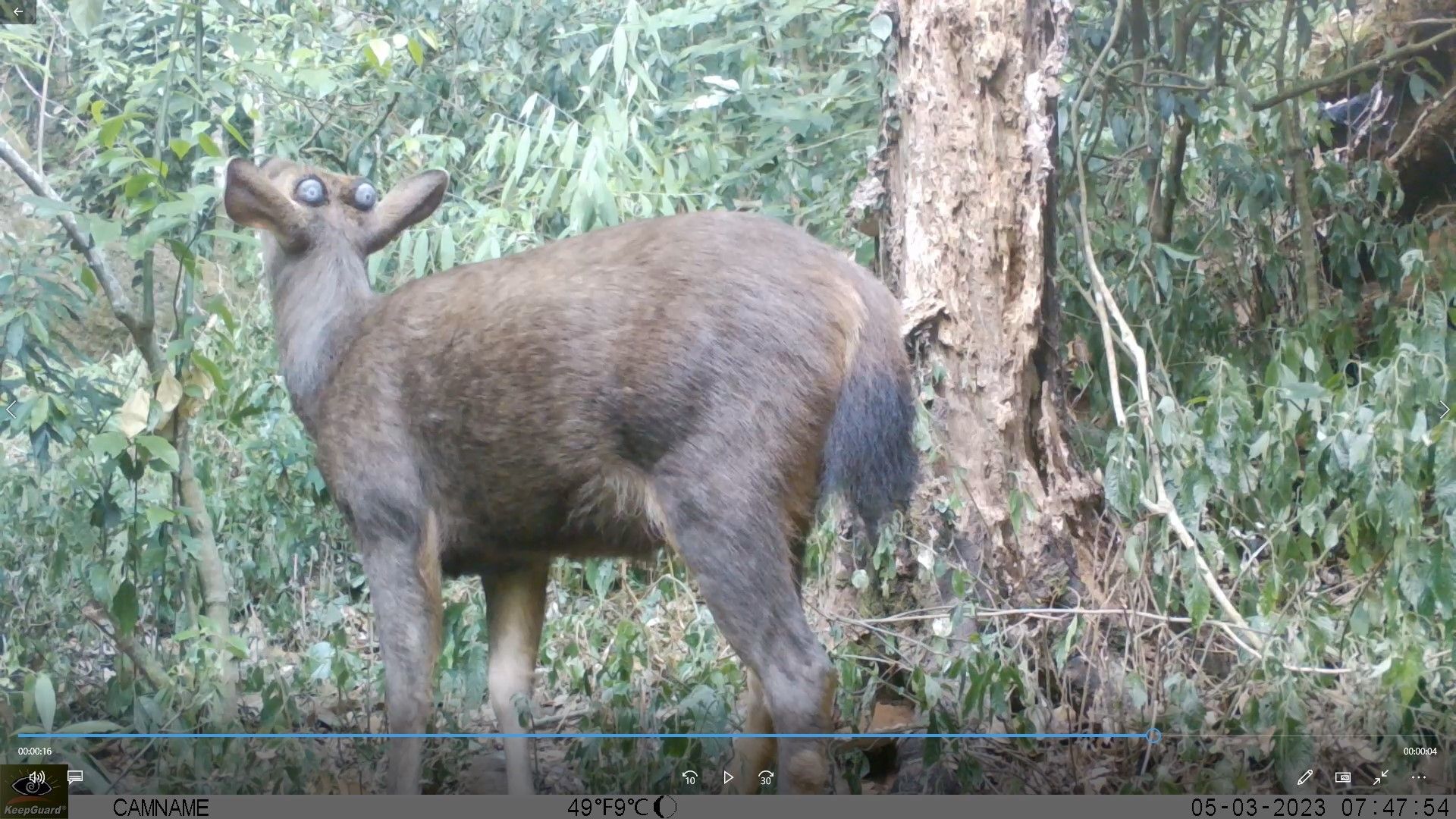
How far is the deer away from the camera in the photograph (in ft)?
10.2

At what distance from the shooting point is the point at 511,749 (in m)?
3.52

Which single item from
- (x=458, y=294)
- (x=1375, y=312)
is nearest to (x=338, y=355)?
(x=458, y=294)

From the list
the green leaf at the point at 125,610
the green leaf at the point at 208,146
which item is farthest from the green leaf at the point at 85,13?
the green leaf at the point at 125,610

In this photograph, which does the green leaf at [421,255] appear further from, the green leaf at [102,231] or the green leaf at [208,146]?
the green leaf at [102,231]

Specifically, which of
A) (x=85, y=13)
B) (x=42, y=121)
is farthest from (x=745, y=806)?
(x=42, y=121)

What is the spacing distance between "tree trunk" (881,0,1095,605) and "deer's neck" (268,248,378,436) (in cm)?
141

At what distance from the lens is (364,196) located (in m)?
3.78

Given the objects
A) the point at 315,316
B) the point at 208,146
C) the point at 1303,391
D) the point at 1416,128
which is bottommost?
the point at 1303,391

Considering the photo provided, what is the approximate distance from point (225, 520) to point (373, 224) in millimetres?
921

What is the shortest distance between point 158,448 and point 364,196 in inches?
31.5

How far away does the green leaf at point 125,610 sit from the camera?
3775 millimetres

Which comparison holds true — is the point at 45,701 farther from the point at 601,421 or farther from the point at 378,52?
the point at 378,52

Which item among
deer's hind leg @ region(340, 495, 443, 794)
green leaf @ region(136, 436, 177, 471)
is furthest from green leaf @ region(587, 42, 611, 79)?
green leaf @ region(136, 436, 177, 471)

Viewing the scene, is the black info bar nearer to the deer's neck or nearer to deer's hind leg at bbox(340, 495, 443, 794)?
deer's hind leg at bbox(340, 495, 443, 794)
